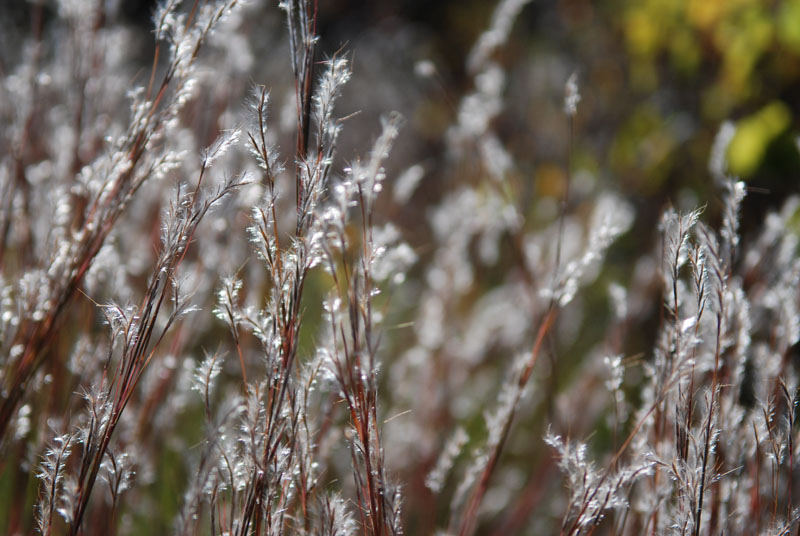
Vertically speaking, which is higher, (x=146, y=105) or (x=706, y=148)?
(x=706, y=148)

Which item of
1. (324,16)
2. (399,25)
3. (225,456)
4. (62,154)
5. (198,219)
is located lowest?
(225,456)

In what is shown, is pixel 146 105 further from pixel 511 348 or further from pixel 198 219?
pixel 511 348

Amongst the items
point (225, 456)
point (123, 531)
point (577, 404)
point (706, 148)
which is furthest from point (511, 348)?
point (225, 456)

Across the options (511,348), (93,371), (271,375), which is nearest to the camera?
(271,375)

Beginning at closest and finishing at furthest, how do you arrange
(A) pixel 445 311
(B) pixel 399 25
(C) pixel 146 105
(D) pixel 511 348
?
(C) pixel 146 105 → (A) pixel 445 311 → (D) pixel 511 348 → (B) pixel 399 25

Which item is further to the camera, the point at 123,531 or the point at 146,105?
the point at 123,531

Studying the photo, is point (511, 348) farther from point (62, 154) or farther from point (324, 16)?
point (324, 16)
